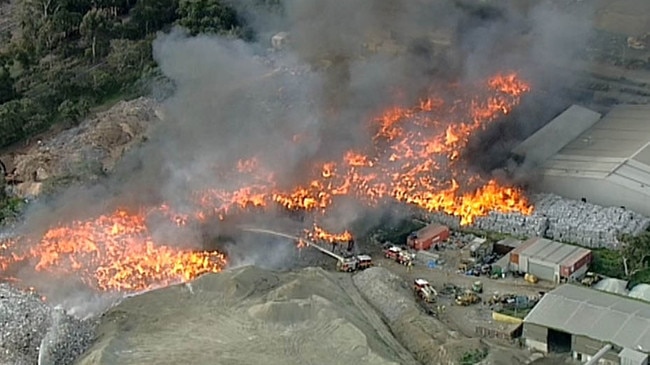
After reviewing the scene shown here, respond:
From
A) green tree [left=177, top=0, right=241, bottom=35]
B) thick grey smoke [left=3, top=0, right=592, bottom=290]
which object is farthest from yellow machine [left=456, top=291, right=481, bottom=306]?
green tree [left=177, top=0, right=241, bottom=35]

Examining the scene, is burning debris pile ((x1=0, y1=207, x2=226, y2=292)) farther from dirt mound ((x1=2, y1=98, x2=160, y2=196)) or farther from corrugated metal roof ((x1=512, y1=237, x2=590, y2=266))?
corrugated metal roof ((x1=512, y1=237, x2=590, y2=266))

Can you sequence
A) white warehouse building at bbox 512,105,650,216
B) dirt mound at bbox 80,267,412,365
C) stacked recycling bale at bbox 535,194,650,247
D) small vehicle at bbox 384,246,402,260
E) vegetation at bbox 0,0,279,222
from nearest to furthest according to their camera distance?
dirt mound at bbox 80,267,412,365
small vehicle at bbox 384,246,402,260
stacked recycling bale at bbox 535,194,650,247
white warehouse building at bbox 512,105,650,216
vegetation at bbox 0,0,279,222

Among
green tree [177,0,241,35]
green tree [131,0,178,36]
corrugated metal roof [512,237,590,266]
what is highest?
green tree [177,0,241,35]

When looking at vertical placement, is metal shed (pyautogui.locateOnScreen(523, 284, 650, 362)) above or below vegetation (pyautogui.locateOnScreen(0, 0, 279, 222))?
below

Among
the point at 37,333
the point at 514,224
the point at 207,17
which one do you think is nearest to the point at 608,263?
the point at 514,224

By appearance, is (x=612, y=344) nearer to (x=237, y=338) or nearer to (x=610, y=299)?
(x=610, y=299)

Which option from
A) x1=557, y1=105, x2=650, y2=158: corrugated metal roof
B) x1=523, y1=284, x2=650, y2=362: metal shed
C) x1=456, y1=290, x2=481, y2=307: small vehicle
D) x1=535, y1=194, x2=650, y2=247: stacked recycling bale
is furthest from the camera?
x1=557, y1=105, x2=650, y2=158: corrugated metal roof

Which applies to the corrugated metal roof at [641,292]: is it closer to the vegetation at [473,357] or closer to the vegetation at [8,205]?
the vegetation at [473,357]

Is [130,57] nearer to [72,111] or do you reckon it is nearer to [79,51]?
[79,51]
